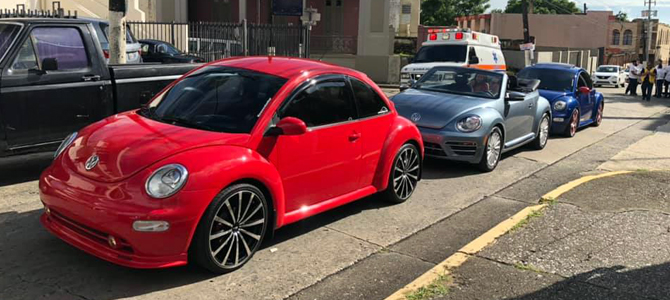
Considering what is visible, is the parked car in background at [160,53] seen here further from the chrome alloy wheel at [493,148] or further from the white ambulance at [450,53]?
the chrome alloy wheel at [493,148]

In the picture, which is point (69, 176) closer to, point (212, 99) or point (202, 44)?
point (212, 99)

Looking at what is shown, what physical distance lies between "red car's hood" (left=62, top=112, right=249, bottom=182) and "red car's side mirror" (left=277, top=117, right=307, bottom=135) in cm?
30

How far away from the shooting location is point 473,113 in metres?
8.34

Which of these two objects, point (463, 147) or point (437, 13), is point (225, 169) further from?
point (437, 13)

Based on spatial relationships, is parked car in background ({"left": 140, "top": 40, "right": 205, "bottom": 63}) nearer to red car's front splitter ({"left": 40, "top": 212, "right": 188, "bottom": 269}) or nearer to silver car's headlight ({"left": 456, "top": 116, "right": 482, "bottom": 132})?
silver car's headlight ({"left": 456, "top": 116, "right": 482, "bottom": 132})

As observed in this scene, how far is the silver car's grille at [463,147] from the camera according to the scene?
817 cm

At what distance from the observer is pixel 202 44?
2086 cm

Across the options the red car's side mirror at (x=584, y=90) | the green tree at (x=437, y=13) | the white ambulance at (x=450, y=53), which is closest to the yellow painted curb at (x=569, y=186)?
the red car's side mirror at (x=584, y=90)

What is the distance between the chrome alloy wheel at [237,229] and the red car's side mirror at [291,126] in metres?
0.59

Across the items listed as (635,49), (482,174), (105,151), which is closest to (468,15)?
(635,49)

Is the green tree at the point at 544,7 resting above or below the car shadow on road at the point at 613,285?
above

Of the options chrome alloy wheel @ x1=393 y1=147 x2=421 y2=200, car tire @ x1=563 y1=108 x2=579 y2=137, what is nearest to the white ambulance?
car tire @ x1=563 y1=108 x2=579 y2=137

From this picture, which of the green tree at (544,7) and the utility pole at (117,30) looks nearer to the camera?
the utility pole at (117,30)

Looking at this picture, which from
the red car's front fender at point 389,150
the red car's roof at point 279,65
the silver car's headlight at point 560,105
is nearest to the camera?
the red car's roof at point 279,65
